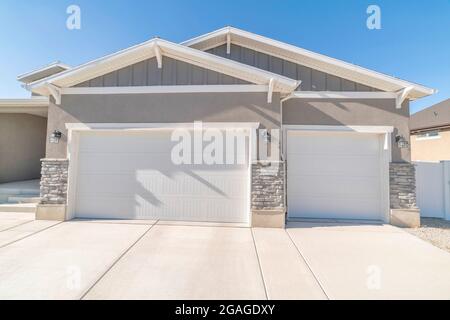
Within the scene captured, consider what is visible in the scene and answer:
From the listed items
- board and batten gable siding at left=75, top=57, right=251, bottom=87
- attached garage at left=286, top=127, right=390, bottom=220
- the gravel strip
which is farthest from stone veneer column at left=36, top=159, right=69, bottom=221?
the gravel strip

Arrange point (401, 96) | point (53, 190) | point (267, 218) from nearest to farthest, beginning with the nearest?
1. point (267, 218)
2. point (53, 190)
3. point (401, 96)

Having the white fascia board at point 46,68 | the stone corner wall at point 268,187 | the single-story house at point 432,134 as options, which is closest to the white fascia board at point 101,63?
the stone corner wall at point 268,187

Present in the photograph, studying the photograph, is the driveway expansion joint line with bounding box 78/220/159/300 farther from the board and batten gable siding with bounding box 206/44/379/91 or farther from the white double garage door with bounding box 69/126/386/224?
the board and batten gable siding with bounding box 206/44/379/91

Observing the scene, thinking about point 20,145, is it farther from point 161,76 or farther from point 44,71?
point 161,76

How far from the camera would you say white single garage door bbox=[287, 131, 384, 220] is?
662cm

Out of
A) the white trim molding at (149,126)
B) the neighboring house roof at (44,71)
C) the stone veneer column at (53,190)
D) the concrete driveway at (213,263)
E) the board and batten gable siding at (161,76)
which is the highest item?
the neighboring house roof at (44,71)

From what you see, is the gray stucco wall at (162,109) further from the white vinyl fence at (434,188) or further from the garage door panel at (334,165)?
the white vinyl fence at (434,188)

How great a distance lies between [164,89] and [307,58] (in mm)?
4247

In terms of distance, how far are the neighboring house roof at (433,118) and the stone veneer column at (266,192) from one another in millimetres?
12212

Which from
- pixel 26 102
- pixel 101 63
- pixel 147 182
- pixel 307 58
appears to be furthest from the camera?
pixel 26 102

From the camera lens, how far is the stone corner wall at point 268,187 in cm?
589

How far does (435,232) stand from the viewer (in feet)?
18.9

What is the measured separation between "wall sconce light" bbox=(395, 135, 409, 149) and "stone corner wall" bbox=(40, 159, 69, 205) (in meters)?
8.97

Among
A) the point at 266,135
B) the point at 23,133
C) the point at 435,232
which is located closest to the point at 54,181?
the point at 23,133
